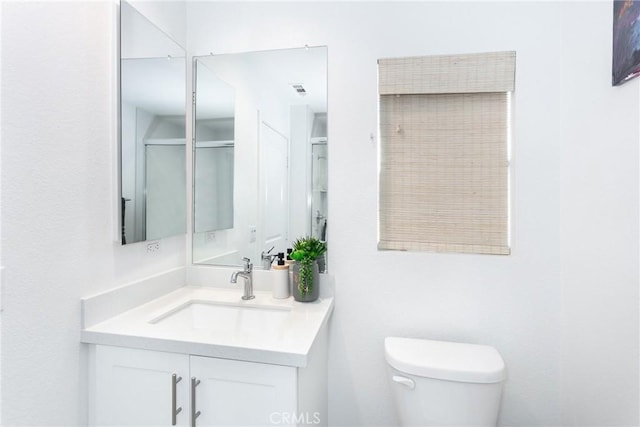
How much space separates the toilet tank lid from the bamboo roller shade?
1.33 feet

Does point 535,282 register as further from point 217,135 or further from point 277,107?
point 217,135

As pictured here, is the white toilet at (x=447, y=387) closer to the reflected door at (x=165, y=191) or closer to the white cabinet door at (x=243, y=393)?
the white cabinet door at (x=243, y=393)

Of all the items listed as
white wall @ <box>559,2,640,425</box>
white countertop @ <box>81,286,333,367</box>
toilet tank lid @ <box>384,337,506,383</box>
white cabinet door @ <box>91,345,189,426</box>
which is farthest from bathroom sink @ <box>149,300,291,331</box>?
white wall @ <box>559,2,640,425</box>

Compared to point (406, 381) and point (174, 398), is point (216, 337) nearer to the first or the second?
point (174, 398)

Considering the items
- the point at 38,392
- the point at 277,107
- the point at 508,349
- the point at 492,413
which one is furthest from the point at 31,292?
the point at 508,349

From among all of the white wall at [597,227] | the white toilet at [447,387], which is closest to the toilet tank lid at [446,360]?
the white toilet at [447,387]

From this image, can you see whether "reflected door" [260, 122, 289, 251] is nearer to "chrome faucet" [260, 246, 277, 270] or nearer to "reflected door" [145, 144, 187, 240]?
"chrome faucet" [260, 246, 277, 270]

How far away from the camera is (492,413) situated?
124cm

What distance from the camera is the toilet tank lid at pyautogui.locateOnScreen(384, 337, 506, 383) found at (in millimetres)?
1220

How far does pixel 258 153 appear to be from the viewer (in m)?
1.66

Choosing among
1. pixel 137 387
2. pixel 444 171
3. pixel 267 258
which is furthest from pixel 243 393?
pixel 444 171

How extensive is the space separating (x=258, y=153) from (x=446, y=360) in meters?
1.21

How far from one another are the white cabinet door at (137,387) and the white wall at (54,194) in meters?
0.07

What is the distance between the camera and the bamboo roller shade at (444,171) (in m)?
1.50
